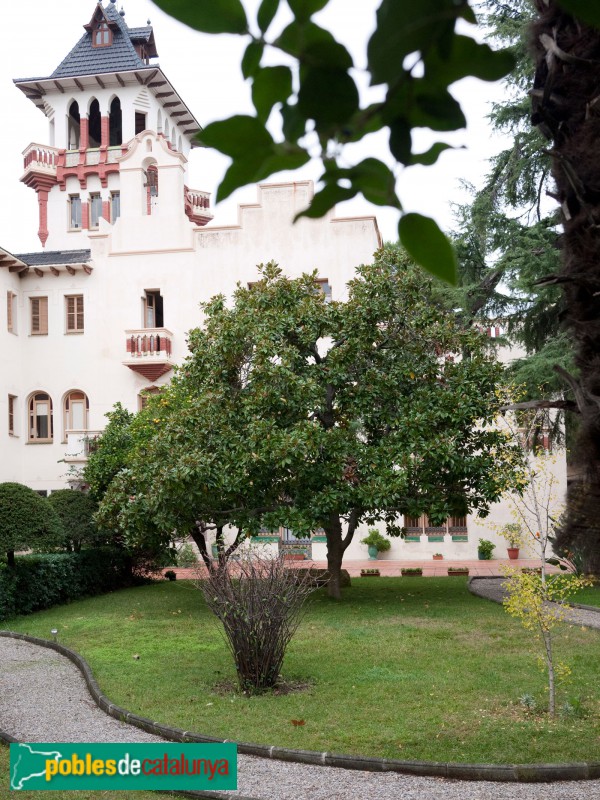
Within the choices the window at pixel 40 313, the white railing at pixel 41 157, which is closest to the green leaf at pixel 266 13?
the window at pixel 40 313

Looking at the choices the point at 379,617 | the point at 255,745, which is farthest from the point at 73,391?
the point at 255,745

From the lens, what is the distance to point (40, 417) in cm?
2920

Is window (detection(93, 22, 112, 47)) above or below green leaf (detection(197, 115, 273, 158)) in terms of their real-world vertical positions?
above

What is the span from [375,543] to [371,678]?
60.0ft

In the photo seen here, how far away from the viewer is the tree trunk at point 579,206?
8.00 ft

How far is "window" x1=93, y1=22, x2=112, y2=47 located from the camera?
3831 cm

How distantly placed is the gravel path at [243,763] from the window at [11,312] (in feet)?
56.5

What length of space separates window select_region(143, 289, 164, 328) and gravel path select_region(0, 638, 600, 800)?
56.5 feet

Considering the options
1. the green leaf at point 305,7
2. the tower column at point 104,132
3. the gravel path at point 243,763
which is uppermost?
the tower column at point 104,132

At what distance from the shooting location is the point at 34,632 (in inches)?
606

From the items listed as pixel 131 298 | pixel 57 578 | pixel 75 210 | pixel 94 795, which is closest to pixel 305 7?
pixel 94 795

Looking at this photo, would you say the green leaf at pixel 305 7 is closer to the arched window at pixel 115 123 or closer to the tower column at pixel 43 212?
the tower column at pixel 43 212

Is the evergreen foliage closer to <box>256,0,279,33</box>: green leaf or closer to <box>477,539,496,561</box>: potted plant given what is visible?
<box>477,539,496,561</box>: potted plant

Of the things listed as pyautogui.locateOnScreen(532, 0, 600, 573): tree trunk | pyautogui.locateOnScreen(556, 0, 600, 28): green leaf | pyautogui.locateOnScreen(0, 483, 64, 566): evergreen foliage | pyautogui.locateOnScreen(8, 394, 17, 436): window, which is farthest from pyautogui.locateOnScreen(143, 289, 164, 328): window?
pyautogui.locateOnScreen(556, 0, 600, 28): green leaf
